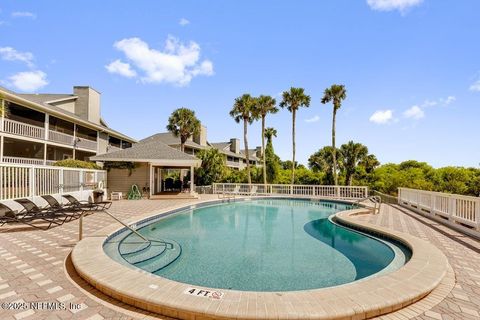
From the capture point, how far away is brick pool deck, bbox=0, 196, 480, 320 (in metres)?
2.89

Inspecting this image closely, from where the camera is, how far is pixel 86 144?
21703 millimetres

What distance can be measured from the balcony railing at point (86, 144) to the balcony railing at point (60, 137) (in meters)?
0.69

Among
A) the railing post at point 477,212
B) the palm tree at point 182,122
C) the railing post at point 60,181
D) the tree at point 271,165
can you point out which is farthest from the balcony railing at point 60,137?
the railing post at point 477,212

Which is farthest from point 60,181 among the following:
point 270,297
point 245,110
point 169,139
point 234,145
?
point 234,145

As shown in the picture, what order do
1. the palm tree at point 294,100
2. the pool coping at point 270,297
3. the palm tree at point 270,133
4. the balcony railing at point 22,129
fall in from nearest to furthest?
the pool coping at point 270,297 < the balcony railing at point 22,129 < the palm tree at point 294,100 < the palm tree at point 270,133

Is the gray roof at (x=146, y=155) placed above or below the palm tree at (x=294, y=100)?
below

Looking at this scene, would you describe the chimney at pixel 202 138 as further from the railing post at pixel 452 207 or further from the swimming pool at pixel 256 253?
the railing post at pixel 452 207

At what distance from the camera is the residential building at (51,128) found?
16023 mm

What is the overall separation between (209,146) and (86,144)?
21675 mm

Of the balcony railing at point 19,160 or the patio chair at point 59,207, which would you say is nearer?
the patio chair at point 59,207

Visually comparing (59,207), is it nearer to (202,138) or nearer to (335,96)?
(335,96)

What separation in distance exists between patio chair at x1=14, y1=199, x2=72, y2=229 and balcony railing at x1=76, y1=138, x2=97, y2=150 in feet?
48.3

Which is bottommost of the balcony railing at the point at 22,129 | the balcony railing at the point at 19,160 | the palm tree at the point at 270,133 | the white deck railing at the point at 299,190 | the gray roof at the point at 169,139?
the white deck railing at the point at 299,190

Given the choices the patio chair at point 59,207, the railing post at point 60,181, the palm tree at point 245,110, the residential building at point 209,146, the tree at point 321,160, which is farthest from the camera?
the tree at point 321,160
